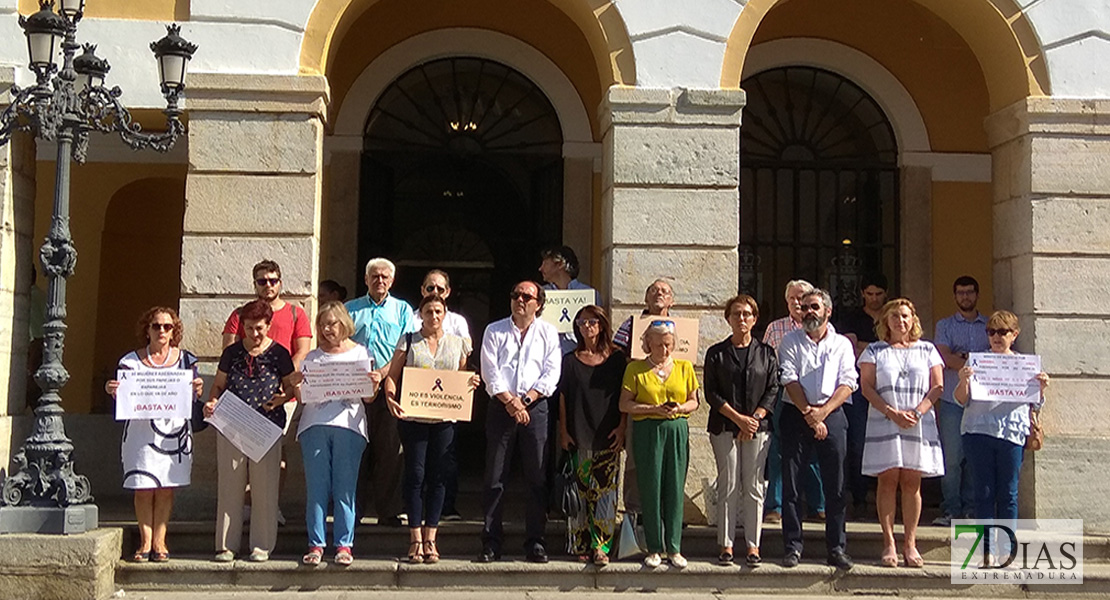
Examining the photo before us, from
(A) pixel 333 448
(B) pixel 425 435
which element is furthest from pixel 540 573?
(A) pixel 333 448

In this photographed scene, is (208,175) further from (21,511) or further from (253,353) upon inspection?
(21,511)

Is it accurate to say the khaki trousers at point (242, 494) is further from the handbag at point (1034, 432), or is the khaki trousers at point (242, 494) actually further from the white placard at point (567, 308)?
the handbag at point (1034, 432)

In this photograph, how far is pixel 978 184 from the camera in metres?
11.4

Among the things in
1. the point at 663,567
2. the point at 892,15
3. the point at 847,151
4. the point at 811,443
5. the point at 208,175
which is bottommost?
the point at 663,567

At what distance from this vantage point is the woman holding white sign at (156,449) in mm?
7234

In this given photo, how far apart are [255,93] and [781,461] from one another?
479cm

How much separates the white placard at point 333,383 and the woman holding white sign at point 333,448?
0.6 inches

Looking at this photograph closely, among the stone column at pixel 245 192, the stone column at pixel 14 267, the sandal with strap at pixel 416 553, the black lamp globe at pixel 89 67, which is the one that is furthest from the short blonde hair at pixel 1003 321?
the stone column at pixel 14 267

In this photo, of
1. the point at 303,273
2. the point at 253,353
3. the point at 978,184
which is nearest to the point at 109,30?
the point at 303,273

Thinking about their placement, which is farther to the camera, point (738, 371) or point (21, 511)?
point (738, 371)

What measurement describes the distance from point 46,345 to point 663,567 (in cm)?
429

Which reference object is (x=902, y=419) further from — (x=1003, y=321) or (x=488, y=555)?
(x=488, y=555)

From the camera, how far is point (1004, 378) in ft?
25.6

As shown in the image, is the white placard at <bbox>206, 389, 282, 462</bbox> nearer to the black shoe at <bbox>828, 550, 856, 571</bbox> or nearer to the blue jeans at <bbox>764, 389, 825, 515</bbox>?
the blue jeans at <bbox>764, 389, 825, 515</bbox>
